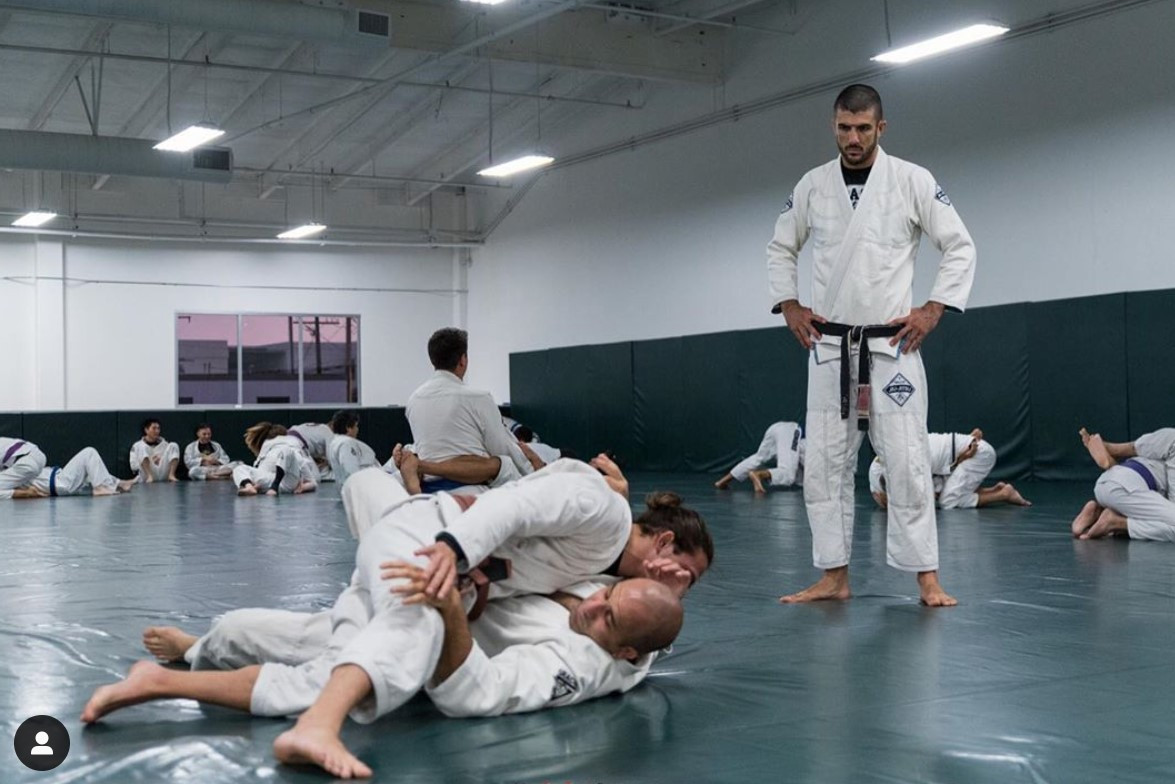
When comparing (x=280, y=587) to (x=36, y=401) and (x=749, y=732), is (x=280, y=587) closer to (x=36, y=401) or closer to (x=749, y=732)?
(x=749, y=732)

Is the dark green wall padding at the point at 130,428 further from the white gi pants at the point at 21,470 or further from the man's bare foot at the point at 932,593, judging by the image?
the man's bare foot at the point at 932,593

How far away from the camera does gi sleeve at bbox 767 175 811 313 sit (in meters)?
4.20

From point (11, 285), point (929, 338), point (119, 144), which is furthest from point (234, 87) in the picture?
point (929, 338)

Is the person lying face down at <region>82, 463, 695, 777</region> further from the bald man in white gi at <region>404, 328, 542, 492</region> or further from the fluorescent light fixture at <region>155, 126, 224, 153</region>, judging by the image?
the fluorescent light fixture at <region>155, 126, 224, 153</region>

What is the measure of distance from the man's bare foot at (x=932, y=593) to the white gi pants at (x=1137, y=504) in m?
2.43

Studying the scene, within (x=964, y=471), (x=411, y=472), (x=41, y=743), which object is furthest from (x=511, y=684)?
(x=964, y=471)

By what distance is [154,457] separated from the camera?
15281 mm

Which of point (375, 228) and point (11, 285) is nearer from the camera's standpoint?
point (11, 285)

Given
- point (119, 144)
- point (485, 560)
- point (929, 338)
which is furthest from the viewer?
point (119, 144)

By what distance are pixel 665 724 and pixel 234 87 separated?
13.2 m

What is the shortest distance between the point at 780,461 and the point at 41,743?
8.92 metres

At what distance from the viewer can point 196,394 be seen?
61.3ft

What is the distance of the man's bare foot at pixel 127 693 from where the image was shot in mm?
2393

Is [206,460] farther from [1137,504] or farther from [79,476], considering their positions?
[1137,504]
